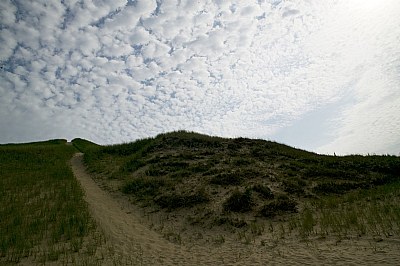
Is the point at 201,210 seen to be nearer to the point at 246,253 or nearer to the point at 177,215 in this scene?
the point at 177,215

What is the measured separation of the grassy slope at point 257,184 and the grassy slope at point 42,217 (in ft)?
12.5

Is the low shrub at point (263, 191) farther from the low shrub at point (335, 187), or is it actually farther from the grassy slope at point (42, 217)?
the grassy slope at point (42, 217)

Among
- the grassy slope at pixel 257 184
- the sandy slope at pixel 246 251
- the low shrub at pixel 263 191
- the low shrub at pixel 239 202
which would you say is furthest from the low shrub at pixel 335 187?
the sandy slope at pixel 246 251

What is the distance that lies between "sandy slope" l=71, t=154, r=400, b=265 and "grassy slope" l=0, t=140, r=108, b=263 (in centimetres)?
118

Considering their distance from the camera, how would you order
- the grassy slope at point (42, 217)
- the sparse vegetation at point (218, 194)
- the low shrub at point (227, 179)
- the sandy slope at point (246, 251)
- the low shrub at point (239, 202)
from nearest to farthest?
the sandy slope at point (246, 251) → the grassy slope at point (42, 217) → the sparse vegetation at point (218, 194) → the low shrub at point (239, 202) → the low shrub at point (227, 179)

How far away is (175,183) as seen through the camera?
744 inches

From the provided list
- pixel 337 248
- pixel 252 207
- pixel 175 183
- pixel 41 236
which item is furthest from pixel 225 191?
pixel 41 236

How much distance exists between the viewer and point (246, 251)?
10.6 meters

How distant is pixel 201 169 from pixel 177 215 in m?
5.88

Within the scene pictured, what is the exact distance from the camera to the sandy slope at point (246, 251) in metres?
8.70

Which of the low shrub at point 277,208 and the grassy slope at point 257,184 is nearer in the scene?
the grassy slope at point 257,184

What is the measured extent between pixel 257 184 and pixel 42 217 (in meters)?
11.1

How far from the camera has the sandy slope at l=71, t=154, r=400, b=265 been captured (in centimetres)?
870

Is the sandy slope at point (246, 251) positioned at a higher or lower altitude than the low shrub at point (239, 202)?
lower
